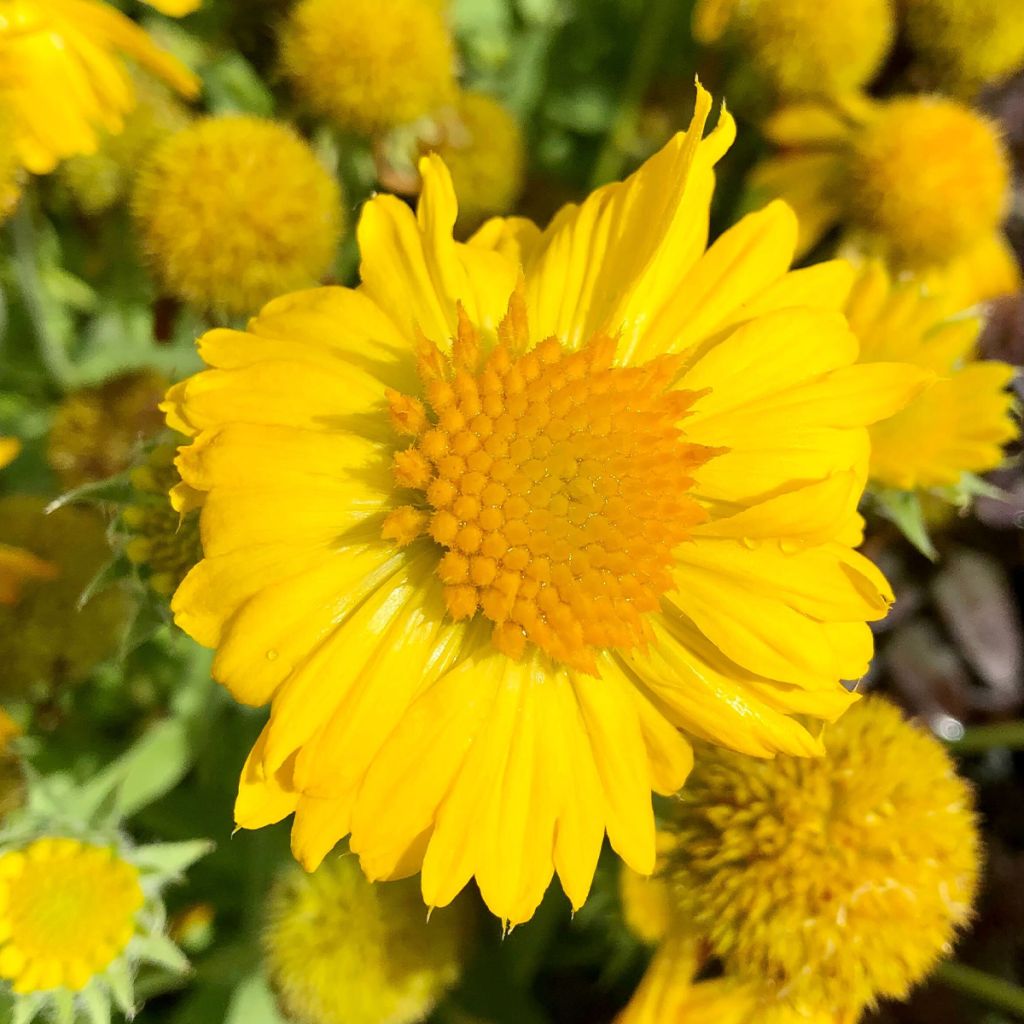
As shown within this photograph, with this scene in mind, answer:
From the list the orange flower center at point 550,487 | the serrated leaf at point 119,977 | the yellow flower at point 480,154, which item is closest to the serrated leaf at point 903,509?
the orange flower center at point 550,487

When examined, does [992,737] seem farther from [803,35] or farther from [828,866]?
[803,35]

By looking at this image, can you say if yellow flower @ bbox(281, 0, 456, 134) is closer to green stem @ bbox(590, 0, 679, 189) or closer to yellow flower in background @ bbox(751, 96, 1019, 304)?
green stem @ bbox(590, 0, 679, 189)

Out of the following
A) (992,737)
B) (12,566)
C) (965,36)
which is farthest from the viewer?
(965,36)

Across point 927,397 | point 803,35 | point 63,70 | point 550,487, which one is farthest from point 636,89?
point 550,487

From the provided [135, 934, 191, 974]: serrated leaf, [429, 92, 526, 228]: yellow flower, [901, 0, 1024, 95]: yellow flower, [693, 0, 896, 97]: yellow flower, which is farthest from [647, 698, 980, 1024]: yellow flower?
[901, 0, 1024, 95]: yellow flower

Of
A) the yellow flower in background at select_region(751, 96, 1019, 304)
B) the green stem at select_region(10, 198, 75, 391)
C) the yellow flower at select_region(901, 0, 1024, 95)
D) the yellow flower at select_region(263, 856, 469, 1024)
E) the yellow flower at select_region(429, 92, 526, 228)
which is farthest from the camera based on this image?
the yellow flower at select_region(901, 0, 1024, 95)

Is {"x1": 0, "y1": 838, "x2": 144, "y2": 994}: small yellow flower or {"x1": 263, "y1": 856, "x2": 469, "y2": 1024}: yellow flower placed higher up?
{"x1": 0, "y1": 838, "x2": 144, "y2": 994}: small yellow flower

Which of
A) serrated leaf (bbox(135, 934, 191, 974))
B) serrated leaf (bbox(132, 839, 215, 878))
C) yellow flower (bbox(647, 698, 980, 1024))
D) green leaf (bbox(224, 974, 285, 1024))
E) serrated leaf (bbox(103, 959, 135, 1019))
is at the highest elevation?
yellow flower (bbox(647, 698, 980, 1024))
